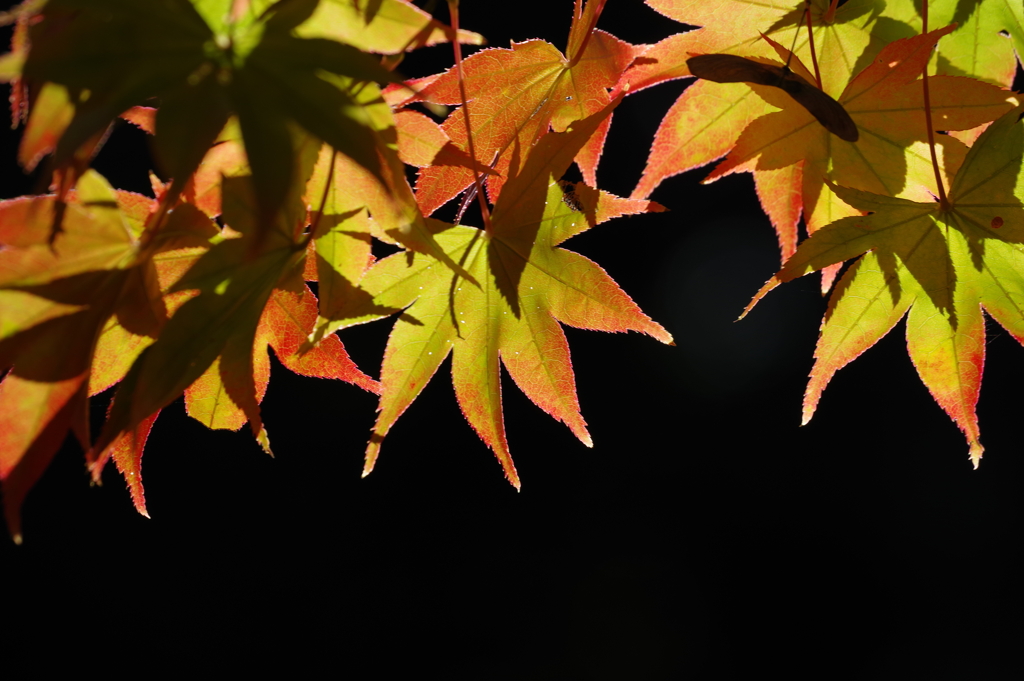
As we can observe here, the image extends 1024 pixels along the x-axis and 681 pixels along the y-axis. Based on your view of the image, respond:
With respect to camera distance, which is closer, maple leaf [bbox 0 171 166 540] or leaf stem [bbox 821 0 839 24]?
maple leaf [bbox 0 171 166 540]

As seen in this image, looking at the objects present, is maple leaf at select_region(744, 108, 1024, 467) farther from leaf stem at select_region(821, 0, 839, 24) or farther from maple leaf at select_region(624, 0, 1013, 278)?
leaf stem at select_region(821, 0, 839, 24)

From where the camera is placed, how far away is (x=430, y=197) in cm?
66

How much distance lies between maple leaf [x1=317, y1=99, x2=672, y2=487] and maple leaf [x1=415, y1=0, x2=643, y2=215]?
1.3 inches

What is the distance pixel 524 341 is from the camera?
28.2 inches

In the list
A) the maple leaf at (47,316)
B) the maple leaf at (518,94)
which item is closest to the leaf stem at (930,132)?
the maple leaf at (518,94)

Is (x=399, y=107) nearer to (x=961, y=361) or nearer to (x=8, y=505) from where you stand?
(x=8, y=505)

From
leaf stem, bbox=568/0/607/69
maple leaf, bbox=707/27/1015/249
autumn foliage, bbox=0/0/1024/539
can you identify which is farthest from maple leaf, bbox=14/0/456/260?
maple leaf, bbox=707/27/1015/249

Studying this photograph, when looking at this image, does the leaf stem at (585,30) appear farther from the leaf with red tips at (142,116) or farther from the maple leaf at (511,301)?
the leaf with red tips at (142,116)

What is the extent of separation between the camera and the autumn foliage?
44 centimetres

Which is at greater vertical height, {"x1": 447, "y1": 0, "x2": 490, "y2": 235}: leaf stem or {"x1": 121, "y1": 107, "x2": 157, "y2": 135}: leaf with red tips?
{"x1": 447, "y1": 0, "x2": 490, "y2": 235}: leaf stem

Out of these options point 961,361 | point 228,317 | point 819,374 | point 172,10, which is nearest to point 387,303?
point 228,317

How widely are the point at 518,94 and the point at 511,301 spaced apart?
190mm

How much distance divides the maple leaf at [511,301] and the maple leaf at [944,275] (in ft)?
0.53

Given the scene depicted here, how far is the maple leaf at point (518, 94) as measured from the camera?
25.9 inches
